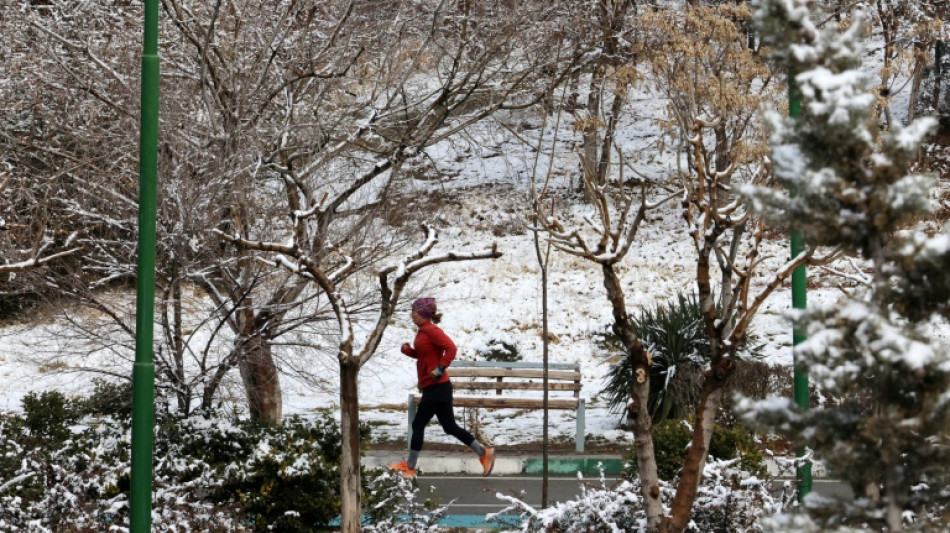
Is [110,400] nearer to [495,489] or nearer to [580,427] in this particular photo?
[495,489]

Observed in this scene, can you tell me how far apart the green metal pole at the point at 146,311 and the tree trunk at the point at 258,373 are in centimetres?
366

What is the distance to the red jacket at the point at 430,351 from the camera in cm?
921

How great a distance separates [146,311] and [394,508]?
3.01 metres

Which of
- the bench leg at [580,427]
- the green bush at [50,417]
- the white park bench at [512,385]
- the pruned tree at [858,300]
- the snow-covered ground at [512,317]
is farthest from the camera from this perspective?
the snow-covered ground at [512,317]

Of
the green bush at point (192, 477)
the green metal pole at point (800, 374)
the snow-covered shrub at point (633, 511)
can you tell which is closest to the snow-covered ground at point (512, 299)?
the green bush at point (192, 477)

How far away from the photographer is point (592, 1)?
18.2m

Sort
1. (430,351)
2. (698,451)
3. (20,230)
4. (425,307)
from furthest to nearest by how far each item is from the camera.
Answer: (20,230) → (430,351) → (425,307) → (698,451)

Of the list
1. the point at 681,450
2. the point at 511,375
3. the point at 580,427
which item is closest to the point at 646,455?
the point at 681,450

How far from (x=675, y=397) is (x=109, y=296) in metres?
7.21

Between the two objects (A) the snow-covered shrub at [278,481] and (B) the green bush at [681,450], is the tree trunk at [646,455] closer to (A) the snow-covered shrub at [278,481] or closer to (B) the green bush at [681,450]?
(B) the green bush at [681,450]

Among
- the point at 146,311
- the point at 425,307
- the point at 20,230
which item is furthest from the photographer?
the point at 20,230

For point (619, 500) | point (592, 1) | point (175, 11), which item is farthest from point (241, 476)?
point (592, 1)

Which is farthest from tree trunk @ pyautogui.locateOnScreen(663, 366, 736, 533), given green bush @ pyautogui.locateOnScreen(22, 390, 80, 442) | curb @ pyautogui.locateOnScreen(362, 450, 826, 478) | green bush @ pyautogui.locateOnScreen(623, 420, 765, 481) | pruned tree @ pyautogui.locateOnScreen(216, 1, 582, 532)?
curb @ pyautogui.locateOnScreen(362, 450, 826, 478)

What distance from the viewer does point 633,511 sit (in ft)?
25.7
